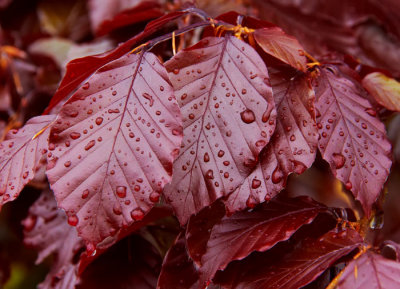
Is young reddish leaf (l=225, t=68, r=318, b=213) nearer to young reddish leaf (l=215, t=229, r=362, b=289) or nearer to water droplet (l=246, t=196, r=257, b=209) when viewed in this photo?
water droplet (l=246, t=196, r=257, b=209)

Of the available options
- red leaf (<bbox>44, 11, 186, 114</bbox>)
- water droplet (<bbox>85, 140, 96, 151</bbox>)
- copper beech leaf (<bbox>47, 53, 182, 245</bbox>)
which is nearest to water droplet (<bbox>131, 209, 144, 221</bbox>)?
copper beech leaf (<bbox>47, 53, 182, 245</bbox>)

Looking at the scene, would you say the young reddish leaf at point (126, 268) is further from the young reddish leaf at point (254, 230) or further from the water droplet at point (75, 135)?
the water droplet at point (75, 135)

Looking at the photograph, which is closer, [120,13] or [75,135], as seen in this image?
[75,135]

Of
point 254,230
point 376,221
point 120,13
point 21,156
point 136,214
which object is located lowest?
point 376,221

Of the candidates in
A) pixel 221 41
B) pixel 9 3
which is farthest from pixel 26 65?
pixel 221 41

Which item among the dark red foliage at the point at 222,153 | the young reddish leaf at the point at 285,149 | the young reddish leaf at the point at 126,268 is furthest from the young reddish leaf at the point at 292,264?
the young reddish leaf at the point at 126,268

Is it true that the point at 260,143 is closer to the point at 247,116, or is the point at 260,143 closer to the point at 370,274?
the point at 247,116


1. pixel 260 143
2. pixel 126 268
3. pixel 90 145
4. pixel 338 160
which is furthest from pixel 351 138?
pixel 126 268
